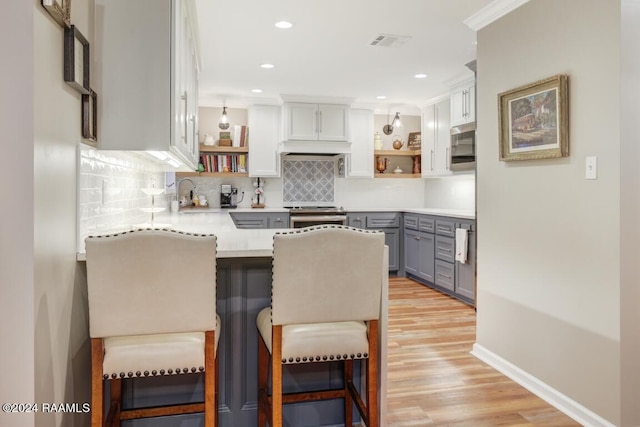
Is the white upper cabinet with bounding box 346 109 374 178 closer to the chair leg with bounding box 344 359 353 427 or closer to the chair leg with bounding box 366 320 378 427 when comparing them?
the chair leg with bounding box 344 359 353 427

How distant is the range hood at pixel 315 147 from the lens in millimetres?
5590

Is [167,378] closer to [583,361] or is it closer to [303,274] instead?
[303,274]

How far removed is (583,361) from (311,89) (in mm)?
3999

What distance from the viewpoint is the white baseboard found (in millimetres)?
2152

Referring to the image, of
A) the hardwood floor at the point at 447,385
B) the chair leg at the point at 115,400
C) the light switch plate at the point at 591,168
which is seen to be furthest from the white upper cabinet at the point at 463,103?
the chair leg at the point at 115,400

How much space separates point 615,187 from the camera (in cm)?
200

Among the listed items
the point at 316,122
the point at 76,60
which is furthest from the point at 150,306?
the point at 316,122

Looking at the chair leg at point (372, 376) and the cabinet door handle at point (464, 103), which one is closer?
the chair leg at point (372, 376)

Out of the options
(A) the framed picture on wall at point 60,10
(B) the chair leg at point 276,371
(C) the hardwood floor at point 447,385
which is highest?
(A) the framed picture on wall at point 60,10

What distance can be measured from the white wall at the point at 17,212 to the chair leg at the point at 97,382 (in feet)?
0.67

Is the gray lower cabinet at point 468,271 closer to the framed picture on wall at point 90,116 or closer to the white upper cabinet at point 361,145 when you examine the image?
the white upper cabinet at point 361,145

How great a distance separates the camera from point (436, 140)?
5633mm

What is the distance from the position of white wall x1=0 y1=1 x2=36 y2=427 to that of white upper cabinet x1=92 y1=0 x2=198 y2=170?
2.02 feet

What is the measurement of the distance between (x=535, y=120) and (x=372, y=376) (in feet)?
5.67
